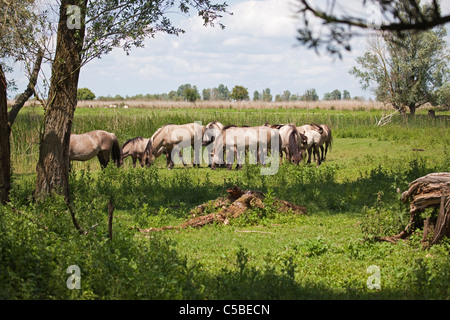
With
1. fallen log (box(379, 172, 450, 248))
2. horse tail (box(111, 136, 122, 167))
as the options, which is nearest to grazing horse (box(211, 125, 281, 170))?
horse tail (box(111, 136, 122, 167))

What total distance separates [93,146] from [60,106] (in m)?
7.44

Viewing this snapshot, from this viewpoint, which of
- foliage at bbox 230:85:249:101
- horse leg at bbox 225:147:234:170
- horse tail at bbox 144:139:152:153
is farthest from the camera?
foliage at bbox 230:85:249:101

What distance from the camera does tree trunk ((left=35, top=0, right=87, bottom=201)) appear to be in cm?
1042

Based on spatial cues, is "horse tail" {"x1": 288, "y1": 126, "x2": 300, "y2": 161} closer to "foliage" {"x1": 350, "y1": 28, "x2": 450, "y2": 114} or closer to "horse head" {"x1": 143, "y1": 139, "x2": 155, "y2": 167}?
"horse head" {"x1": 143, "y1": 139, "x2": 155, "y2": 167}

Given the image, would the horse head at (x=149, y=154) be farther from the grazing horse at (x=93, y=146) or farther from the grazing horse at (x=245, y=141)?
the grazing horse at (x=245, y=141)

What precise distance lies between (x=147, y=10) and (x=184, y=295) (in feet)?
25.4

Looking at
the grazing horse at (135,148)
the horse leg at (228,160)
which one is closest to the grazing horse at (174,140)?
the grazing horse at (135,148)

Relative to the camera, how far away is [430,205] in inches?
289

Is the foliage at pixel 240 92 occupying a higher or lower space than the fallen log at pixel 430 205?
higher

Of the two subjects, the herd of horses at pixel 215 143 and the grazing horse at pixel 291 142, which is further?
the grazing horse at pixel 291 142

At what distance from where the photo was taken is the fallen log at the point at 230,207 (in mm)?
9492

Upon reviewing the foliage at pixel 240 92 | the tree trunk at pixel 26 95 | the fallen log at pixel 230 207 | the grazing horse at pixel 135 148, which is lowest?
the fallen log at pixel 230 207

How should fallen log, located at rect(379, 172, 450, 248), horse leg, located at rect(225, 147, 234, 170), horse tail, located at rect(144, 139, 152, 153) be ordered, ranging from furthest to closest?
horse tail, located at rect(144, 139, 152, 153) < horse leg, located at rect(225, 147, 234, 170) < fallen log, located at rect(379, 172, 450, 248)
